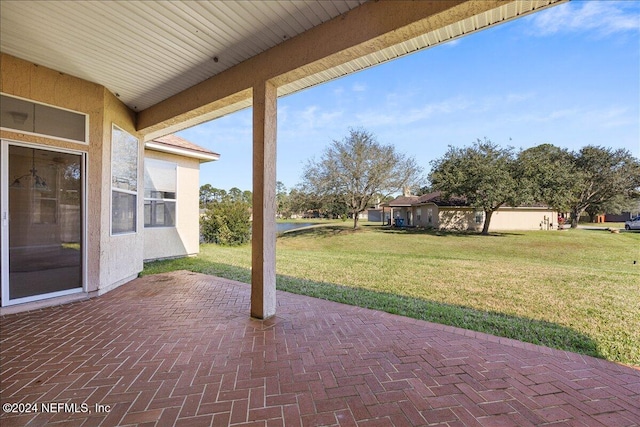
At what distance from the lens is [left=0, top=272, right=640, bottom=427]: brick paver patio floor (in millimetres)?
1953

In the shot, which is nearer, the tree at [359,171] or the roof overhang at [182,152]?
the roof overhang at [182,152]

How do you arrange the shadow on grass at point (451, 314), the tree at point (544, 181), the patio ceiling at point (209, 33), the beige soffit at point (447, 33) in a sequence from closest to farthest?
the beige soffit at point (447, 33)
the patio ceiling at point (209, 33)
the shadow on grass at point (451, 314)
the tree at point (544, 181)

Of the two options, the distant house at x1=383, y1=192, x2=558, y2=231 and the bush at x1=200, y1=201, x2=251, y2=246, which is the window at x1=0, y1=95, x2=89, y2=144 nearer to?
the bush at x1=200, y1=201, x2=251, y2=246

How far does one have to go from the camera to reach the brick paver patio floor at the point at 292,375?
1.95 m

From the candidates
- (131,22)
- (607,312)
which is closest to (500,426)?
(607,312)

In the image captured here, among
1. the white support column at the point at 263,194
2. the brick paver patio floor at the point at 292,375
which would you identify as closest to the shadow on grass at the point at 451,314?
the brick paver patio floor at the point at 292,375

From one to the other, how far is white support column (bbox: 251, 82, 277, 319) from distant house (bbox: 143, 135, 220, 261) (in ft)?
18.8

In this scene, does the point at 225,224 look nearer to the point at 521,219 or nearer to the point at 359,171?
the point at 359,171

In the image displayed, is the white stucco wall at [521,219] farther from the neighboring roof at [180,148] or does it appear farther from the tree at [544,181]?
the neighboring roof at [180,148]

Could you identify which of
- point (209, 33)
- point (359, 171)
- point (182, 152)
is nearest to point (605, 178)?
point (359, 171)

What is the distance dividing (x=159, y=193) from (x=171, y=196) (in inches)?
16.1

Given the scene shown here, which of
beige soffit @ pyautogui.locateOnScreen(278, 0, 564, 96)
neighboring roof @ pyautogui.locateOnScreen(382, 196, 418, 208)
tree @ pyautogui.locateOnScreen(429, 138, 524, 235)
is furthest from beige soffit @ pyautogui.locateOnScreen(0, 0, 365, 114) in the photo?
neighboring roof @ pyautogui.locateOnScreen(382, 196, 418, 208)

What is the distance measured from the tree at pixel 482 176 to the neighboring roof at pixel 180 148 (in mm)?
16124

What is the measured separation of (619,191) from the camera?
86.7ft
